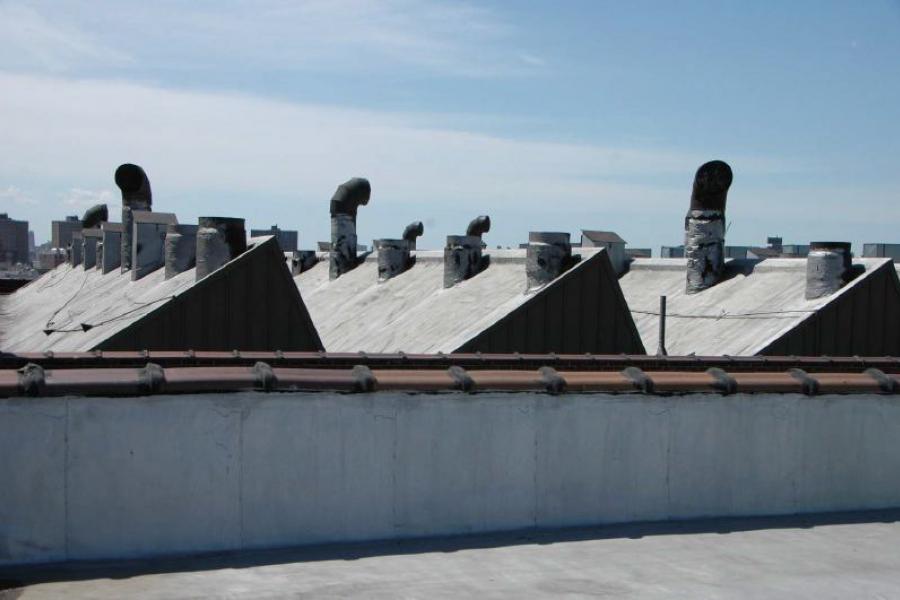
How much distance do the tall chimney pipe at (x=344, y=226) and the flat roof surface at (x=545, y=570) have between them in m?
24.1

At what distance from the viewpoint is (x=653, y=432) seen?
392 inches

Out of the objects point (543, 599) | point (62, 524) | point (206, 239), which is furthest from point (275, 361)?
point (206, 239)

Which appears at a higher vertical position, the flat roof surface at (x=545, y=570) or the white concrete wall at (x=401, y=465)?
the white concrete wall at (x=401, y=465)

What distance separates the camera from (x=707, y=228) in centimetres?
2491

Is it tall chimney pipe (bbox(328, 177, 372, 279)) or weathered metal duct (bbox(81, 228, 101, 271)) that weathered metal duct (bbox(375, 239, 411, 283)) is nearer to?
tall chimney pipe (bbox(328, 177, 372, 279))

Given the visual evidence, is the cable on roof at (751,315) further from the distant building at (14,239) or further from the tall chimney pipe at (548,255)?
the distant building at (14,239)

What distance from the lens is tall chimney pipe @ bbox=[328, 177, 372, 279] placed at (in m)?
33.0

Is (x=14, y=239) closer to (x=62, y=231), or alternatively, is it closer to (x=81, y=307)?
(x=62, y=231)

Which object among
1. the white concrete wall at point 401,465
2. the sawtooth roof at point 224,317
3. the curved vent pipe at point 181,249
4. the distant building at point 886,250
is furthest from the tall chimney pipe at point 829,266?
the distant building at point 886,250

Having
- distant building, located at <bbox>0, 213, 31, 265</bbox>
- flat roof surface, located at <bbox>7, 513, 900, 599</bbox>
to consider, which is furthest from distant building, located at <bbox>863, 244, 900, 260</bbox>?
distant building, located at <bbox>0, 213, 31, 265</bbox>

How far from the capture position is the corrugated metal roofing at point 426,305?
21500 mm

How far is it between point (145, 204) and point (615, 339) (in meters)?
18.6

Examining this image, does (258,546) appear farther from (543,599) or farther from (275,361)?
(275,361)

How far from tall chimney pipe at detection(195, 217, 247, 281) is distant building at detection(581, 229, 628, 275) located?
35.2 ft
